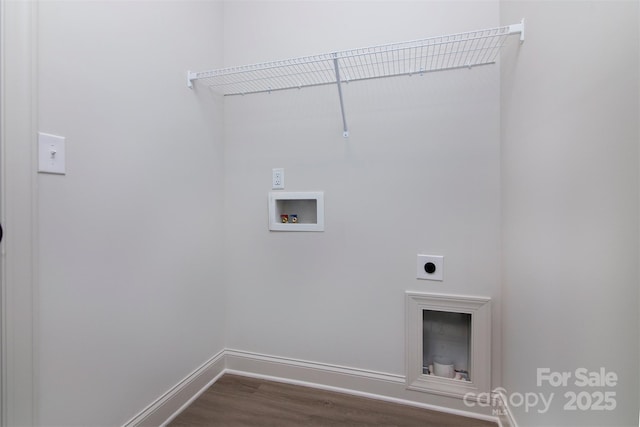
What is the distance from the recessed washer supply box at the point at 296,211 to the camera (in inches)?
63.2

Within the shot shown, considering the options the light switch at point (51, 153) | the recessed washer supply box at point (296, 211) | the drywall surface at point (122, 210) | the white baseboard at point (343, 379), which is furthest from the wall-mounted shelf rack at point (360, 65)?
the white baseboard at point (343, 379)

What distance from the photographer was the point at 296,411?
142 cm

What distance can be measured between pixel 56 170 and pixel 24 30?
414mm

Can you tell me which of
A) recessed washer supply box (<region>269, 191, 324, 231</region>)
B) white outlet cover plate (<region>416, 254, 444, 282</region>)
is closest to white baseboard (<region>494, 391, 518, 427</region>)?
white outlet cover plate (<region>416, 254, 444, 282</region>)

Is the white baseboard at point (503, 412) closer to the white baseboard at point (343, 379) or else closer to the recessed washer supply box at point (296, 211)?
the white baseboard at point (343, 379)

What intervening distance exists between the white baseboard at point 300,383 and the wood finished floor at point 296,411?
0.03m

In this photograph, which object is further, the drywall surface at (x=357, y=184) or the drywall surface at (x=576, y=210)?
the drywall surface at (x=357, y=184)

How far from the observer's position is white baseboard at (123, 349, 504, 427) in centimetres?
133

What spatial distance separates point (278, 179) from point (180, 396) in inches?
49.8

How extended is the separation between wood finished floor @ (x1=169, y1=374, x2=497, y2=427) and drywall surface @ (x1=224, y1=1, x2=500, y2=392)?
0.58ft

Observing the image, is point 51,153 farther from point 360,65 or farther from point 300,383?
point 300,383

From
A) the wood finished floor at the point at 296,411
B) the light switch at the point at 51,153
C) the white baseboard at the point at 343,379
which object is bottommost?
the wood finished floor at the point at 296,411

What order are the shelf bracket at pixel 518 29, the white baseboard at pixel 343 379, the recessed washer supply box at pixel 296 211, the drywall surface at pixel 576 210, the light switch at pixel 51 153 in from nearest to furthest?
the drywall surface at pixel 576 210 → the light switch at pixel 51 153 → the shelf bracket at pixel 518 29 → the white baseboard at pixel 343 379 → the recessed washer supply box at pixel 296 211

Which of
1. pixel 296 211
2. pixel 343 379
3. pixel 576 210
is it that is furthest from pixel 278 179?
pixel 576 210
